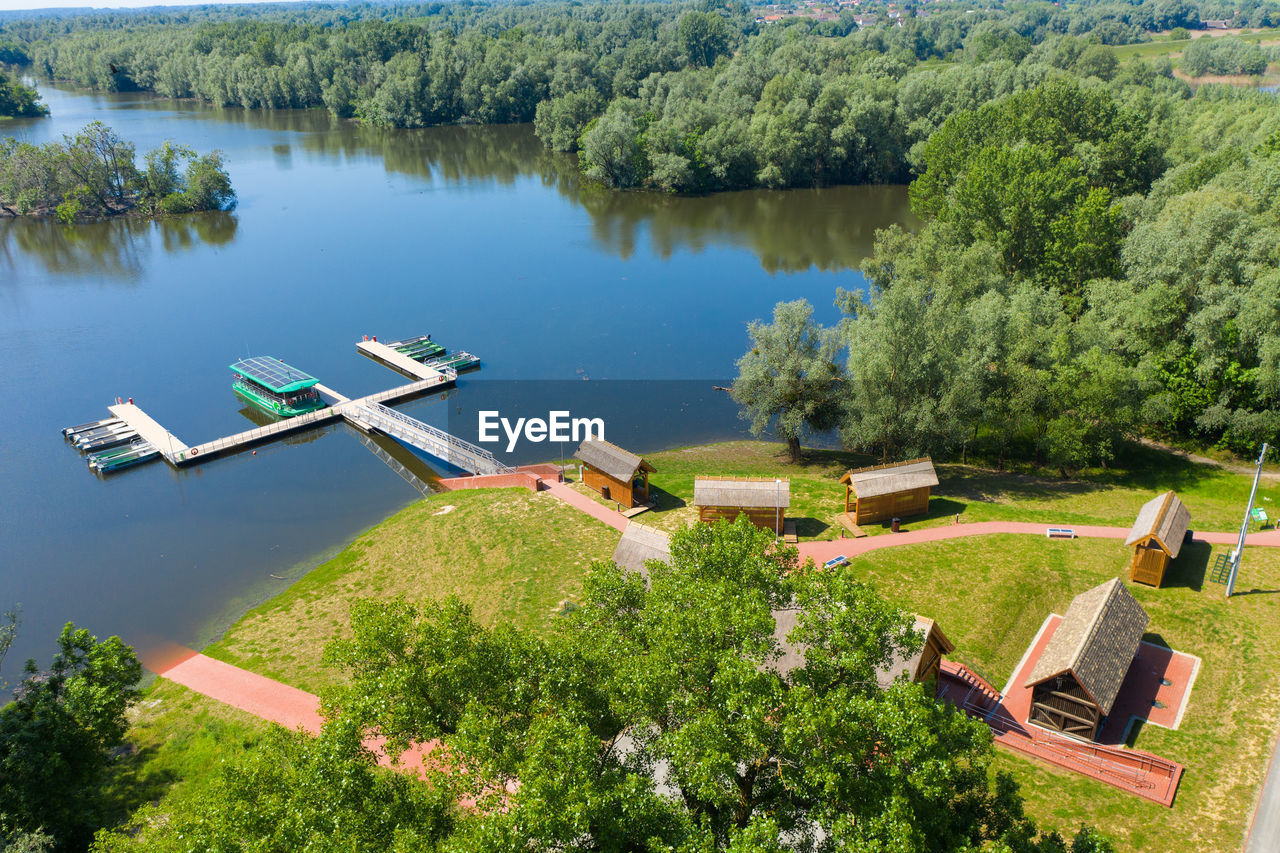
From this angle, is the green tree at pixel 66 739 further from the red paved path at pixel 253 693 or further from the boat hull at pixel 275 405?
the boat hull at pixel 275 405

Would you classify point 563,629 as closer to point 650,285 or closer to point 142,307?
point 650,285

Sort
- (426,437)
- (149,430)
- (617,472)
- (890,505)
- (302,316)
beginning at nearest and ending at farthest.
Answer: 1. (890,505)
2. (617,472)
3. (426,437)
4. (149,430)
5. (302,316)

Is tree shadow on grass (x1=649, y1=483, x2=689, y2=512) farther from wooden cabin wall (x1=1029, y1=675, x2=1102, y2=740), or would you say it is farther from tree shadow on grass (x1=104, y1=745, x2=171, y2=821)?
tree shadow on grass (x1=104, y1=745, x2=171, y2=821)

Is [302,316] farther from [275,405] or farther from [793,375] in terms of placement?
[793,375]

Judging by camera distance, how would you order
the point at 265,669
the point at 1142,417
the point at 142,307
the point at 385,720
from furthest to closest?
the point at 142,307 → the point at 1142,417 → the point at 265,669 → the point at 385,720

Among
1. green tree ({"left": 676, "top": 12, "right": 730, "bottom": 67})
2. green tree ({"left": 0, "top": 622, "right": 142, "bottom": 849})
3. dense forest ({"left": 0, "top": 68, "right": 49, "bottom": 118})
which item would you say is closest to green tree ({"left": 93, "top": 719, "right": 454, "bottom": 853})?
green tree ({"left": 0, "top": 622, "right": 142, "bottom": 849})

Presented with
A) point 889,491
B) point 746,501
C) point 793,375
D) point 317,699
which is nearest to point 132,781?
point 317,699

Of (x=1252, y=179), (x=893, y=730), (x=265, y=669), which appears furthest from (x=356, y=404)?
(x=1252, y=179)

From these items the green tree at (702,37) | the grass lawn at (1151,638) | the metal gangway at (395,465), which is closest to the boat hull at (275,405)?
the metal gangway at (395,465)
